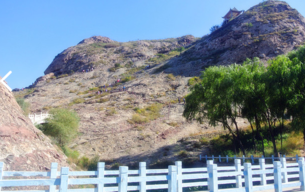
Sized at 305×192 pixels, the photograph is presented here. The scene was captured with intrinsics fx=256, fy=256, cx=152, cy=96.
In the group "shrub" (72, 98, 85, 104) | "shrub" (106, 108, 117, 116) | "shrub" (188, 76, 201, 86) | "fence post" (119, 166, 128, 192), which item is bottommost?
"fence post" (119, 166, 128, 192)

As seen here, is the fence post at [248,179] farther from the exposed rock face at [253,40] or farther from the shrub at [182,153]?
the exposed rock face at [253,40]

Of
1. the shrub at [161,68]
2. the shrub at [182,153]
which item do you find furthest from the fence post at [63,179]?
the shrub at [161,68]

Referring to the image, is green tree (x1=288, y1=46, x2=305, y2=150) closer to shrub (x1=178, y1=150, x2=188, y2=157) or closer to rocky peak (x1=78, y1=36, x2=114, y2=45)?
shrub (x1=178, y1=150, x2=188, y2=157)

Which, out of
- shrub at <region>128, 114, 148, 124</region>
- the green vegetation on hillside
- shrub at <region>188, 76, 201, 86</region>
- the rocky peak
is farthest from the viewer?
the rocky peak

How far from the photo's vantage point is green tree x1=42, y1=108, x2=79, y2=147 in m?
30.4

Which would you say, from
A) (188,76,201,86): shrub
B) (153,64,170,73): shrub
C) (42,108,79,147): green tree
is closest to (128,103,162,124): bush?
(188,76,201,86): shrub

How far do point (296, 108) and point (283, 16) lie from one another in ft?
221

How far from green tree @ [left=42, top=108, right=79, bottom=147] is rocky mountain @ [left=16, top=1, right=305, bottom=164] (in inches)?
202

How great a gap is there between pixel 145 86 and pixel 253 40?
33490mm

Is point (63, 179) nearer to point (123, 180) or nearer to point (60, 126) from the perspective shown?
point (123, 180)

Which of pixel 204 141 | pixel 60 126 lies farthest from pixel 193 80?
pixel 60 126

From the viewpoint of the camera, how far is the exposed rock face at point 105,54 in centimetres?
10181

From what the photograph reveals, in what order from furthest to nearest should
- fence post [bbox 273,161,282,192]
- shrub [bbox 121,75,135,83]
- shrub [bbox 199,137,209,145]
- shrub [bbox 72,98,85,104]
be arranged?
shrub [bbox 121,75,135,83], shrub [bbox 72,98,85,104], shrub [bbox 199,137,209,145], fence post [bbox 273,161,282,192]

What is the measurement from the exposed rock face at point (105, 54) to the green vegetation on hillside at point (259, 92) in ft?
241
